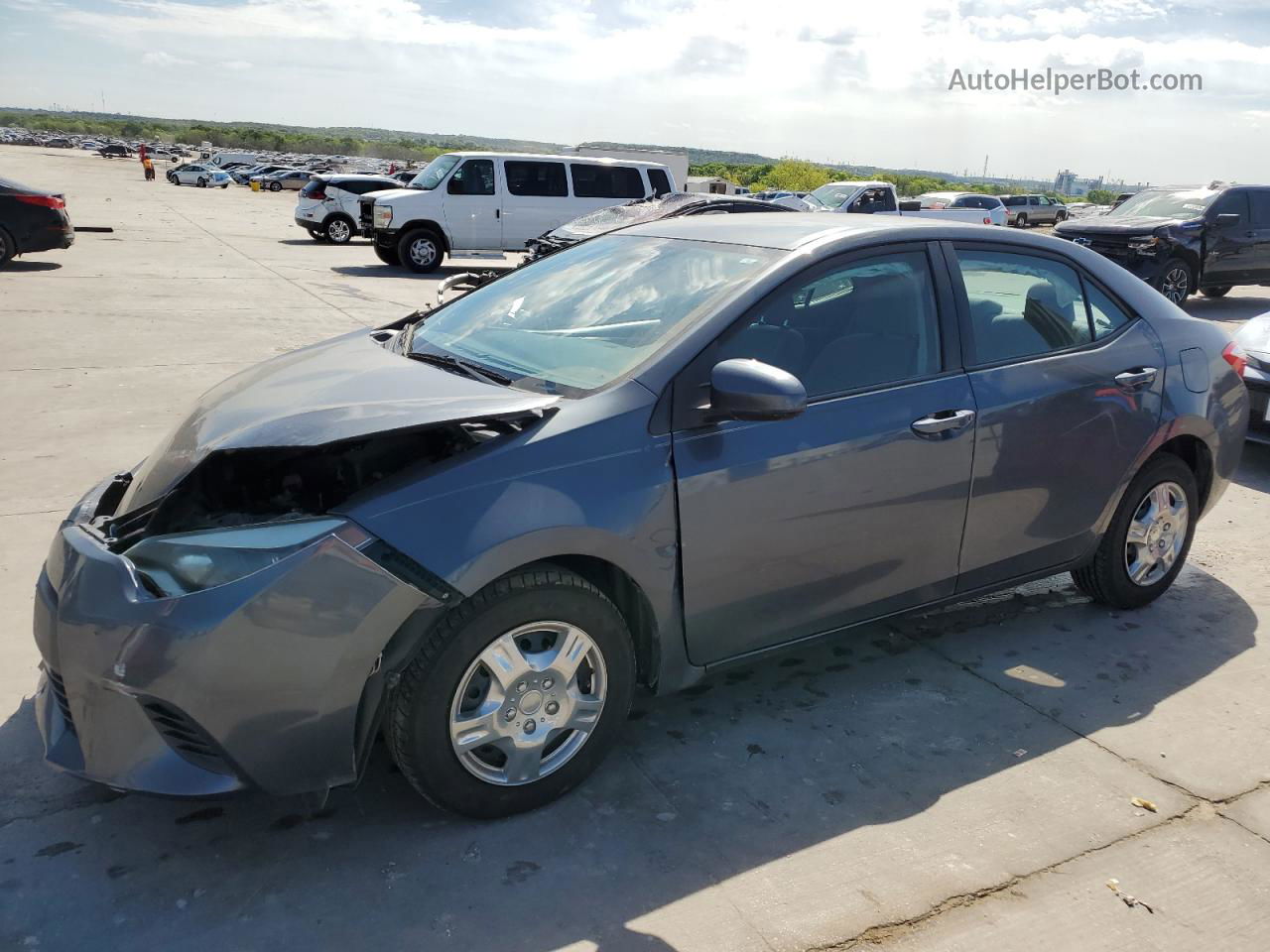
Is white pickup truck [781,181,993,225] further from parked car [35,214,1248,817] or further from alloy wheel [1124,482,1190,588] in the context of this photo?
parked car [35,214,1248,817]

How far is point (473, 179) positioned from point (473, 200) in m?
0.35

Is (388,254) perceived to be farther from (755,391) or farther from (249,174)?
(249,174)

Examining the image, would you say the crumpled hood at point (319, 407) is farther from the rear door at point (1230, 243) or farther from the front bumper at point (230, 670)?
the rear door at point (1230, 243)

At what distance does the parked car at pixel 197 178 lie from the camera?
53.5 metres

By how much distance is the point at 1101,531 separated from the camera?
13.6ft

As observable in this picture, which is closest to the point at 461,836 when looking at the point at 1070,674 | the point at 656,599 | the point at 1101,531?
the point at 656,599

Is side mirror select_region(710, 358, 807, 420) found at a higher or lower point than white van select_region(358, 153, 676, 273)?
lower

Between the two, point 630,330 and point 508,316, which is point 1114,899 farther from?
point 508,316

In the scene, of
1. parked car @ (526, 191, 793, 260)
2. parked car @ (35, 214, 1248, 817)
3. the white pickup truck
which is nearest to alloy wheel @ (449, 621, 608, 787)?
parked car @ (35, 214, 1248, 817)

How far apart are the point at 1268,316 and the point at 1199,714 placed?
16.6 feet

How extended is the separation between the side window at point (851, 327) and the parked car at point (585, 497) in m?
0.01

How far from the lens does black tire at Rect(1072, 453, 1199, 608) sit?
422cm

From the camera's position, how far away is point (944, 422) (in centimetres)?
345

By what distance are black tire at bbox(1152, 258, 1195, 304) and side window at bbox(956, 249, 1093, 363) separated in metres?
11.5
